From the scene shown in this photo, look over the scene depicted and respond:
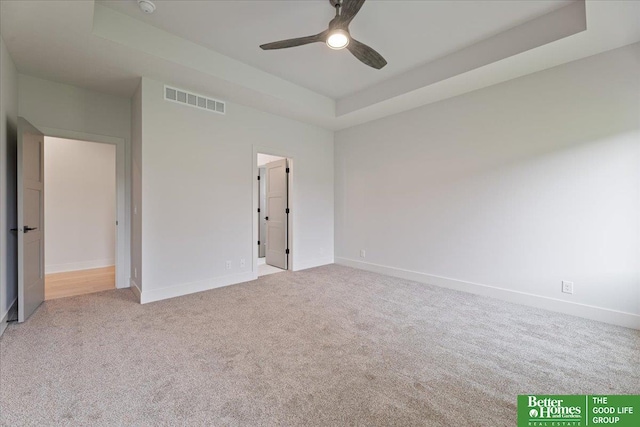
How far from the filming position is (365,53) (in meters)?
2.54

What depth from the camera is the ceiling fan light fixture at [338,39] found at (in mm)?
2250

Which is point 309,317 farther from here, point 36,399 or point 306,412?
point 36,399

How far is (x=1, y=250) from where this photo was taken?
8.48ft

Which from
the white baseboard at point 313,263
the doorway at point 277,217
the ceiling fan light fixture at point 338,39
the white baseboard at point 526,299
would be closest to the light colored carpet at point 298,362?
the white baseboard at point 526,299

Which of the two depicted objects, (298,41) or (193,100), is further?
(193,100)

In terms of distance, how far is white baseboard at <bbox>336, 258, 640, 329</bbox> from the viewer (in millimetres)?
2752

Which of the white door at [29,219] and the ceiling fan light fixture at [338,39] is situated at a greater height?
the ceiling fan light fixture at [338,39]

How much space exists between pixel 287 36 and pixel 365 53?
3.41 ft

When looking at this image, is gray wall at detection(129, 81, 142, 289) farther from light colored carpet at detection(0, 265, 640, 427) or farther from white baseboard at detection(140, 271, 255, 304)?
light colored carpet at detection(0, 265, 640, 427)

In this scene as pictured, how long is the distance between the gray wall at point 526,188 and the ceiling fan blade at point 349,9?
99.3 inches

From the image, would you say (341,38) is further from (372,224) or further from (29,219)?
(29,219)

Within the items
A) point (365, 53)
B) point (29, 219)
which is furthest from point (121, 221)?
point (365, 53)

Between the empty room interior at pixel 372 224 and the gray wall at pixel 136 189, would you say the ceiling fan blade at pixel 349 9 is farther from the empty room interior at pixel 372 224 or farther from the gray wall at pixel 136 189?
the gray wall at pixel 136 189

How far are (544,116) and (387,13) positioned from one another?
2.22 metres
